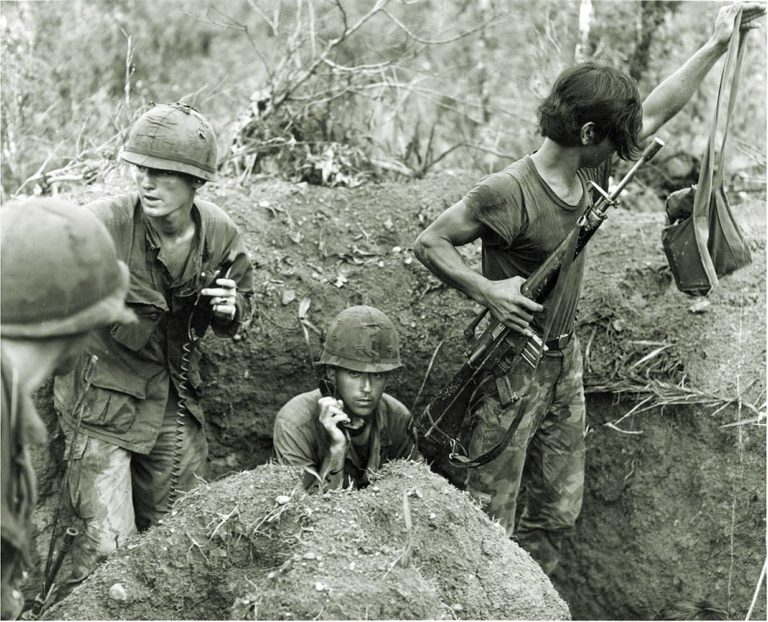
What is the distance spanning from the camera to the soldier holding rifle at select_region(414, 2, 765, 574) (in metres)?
4.55

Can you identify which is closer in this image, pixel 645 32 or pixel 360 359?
pixel 360 359

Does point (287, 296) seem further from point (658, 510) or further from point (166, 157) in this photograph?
point (658, 510)

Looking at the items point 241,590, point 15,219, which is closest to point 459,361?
point 241,590

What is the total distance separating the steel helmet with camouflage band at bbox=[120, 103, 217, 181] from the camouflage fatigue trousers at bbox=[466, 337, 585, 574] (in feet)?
5.85

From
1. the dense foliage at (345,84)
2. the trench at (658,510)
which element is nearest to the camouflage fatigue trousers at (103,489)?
the trench at (658,510)

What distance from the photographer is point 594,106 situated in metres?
4.50

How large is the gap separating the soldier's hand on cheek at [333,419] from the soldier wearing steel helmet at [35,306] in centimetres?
229

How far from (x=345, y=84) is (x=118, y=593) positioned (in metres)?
4.88

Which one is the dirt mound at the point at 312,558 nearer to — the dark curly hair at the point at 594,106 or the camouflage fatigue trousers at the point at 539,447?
the camouflage fatigue trousers at the point at 539,447

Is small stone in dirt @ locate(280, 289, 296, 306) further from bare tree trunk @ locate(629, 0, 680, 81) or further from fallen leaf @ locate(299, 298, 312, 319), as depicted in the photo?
bare tree trunk @ locate(629, 0, 680, 81)

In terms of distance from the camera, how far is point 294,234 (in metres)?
6.50

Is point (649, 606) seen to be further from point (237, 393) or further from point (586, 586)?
point (237, 393)

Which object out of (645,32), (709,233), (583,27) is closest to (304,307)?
(709,233)

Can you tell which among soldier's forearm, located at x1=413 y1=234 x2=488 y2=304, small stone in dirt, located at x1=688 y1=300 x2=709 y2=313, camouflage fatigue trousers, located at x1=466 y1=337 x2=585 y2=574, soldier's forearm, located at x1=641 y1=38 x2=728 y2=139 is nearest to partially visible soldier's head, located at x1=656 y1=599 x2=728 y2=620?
camouflage fatigue trousers, located at x1=466 y1=337 x2=585 y2=574
